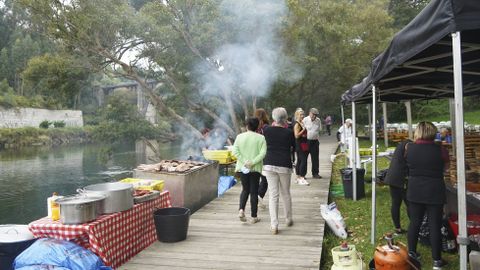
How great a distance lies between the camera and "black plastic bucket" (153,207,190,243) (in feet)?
16.8

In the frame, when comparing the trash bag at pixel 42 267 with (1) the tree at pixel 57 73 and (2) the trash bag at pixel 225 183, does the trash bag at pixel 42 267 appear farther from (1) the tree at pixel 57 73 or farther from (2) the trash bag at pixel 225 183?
(1) the tree at pixel 57 73

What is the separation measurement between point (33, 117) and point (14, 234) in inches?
1957

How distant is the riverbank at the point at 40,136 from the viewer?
1576 inches

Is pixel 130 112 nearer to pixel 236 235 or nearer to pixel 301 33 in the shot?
pixel 301 33

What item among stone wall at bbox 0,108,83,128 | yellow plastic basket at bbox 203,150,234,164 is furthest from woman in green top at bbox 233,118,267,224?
stone wall at bbox 0,108,83,128

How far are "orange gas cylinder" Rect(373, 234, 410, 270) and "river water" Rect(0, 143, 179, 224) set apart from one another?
12602mm

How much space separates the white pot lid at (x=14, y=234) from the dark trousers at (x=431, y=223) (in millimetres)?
4025

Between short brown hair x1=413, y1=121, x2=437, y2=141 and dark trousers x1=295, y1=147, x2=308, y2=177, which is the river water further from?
short brown hair x1=413, y1=121, x2=437, y2=141

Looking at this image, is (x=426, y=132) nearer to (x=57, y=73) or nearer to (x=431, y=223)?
(x=431, y=223)

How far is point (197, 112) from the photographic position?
21328mm

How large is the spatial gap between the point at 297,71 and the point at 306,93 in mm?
9530

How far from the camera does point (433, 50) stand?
4148mm

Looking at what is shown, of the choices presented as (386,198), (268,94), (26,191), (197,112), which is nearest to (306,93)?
(268,94)

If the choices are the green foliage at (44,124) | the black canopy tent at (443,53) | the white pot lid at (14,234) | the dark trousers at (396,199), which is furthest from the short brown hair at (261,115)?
the green foliage at (44,124)
